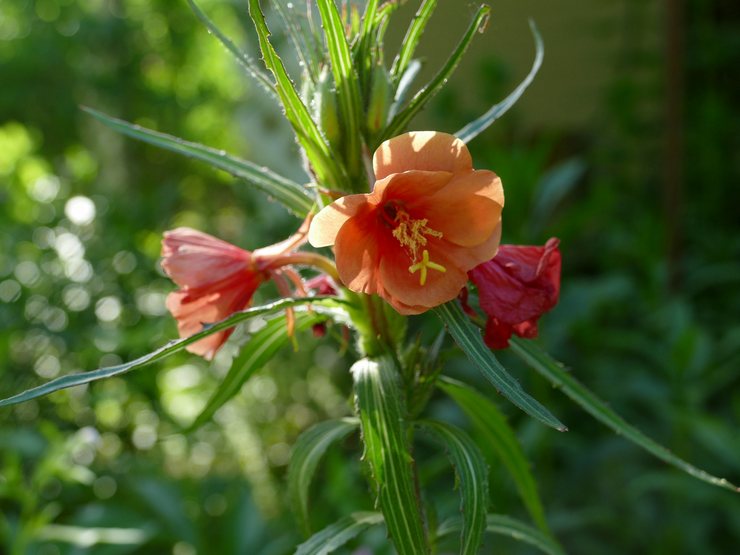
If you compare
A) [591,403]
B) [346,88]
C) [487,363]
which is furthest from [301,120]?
[591,403]

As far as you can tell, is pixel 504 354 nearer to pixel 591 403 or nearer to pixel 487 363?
pixel 591 403

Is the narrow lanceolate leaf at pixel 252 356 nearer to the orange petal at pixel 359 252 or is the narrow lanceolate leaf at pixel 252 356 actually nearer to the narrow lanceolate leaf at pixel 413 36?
the orange petal at pixel 359 252

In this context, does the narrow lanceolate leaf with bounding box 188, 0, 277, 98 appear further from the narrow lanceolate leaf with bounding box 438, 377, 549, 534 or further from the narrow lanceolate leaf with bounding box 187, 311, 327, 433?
the narrow lanceolate leaf with bounding box 438, 377, 549, 534

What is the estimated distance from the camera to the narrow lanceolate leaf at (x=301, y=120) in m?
0.69

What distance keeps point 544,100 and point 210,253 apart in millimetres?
4283

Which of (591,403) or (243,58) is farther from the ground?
(243,58)

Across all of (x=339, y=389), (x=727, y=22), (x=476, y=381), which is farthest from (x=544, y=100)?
(x=476, y=381)

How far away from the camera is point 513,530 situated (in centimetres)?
97

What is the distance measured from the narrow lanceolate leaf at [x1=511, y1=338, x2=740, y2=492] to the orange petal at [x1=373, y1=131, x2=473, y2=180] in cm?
21

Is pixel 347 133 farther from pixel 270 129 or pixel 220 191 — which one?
pixel 220 191

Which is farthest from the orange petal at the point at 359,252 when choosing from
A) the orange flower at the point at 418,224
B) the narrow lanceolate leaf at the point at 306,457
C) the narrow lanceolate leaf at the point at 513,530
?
the narrow lanceolate leaf at the point at 513,530

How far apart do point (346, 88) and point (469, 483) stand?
371 mm

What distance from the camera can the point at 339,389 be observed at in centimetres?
354

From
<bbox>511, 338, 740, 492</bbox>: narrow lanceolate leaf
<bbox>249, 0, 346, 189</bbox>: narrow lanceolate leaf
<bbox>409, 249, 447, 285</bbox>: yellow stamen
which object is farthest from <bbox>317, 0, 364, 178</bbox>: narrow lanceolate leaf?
<bbox>511, 338, 740, 492</bbox>: narrow lanceolate leaf
